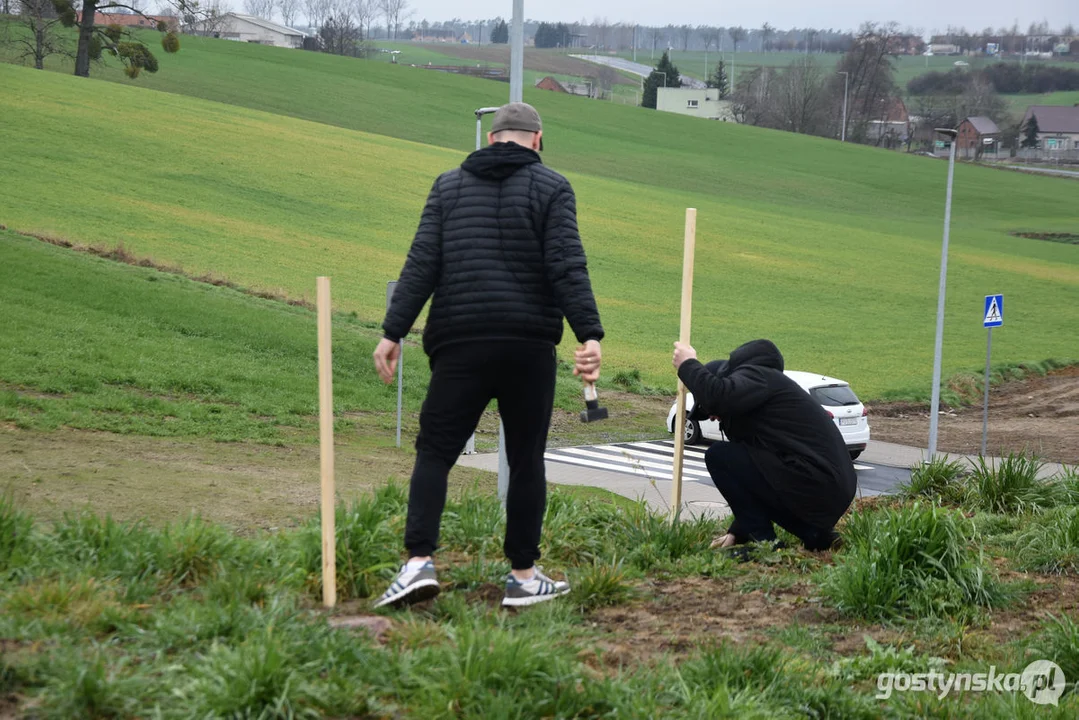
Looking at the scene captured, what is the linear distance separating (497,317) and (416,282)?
14.4 inches

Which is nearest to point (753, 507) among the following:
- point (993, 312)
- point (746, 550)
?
point (746, 550)

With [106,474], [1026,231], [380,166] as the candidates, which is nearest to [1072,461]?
[106,474]

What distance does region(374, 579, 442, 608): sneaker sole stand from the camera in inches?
173

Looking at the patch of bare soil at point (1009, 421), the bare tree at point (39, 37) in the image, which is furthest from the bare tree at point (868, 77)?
the patch of bare soil at point (1009, 421)

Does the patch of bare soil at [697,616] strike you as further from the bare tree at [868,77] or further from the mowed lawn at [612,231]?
the bare tree at [868,77]

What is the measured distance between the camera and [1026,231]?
225ft

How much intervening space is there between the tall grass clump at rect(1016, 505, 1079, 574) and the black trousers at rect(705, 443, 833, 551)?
1003 mm

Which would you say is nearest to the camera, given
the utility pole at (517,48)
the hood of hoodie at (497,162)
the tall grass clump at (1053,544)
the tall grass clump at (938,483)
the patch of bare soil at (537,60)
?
the hood of hoodie at (497,162)

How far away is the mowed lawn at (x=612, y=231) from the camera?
31969 millimetres

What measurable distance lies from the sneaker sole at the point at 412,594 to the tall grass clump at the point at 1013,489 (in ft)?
14.0

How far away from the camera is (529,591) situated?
463cm

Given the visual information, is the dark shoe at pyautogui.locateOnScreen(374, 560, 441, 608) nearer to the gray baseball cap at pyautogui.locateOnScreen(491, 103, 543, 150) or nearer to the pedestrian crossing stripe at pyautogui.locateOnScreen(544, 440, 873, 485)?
the gray baseball cap at pyautogui.locateOnScreen(491, 103, 543, 150)

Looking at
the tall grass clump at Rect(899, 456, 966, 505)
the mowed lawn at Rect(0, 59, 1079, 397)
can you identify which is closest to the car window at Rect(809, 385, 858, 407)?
the mowed lawn at Rect(0, 59, 1079, 397)

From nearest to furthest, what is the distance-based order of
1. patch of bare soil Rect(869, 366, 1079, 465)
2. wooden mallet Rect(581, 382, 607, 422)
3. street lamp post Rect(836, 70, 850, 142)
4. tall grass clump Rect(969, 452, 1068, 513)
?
wooden mallet Rect(581, 382, 607, 422) < tall grass clump Rect(969, 452, 1068, 513) < patch of bare soil Rect(869, 366, 1079, 465) < street lamp post Rect(836, 70, 850, 142)
